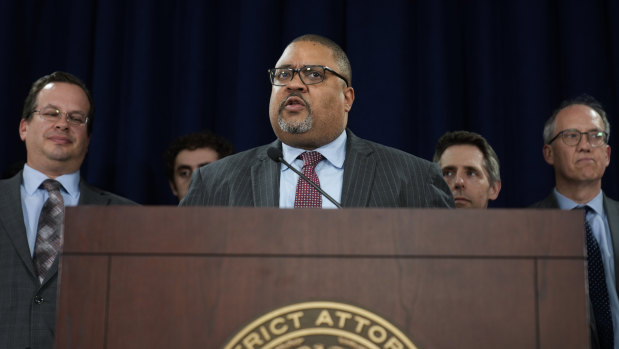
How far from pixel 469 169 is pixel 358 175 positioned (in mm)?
906

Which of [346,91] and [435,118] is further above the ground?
[435,118]

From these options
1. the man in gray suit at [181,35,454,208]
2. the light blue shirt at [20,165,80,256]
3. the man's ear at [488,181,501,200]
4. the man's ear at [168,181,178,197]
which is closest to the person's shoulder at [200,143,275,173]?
the man in gray suit at [181,35,454,208]

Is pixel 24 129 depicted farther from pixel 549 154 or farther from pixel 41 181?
pixel 549 154

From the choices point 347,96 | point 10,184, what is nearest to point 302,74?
point 347,96

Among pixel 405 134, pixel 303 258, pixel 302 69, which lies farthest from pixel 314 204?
pixel 405 134

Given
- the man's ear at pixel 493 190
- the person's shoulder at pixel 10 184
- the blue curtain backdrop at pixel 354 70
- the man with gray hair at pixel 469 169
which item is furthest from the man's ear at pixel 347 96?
the person's shoulder at pixel 10 184

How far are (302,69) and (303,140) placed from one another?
7.2 inches

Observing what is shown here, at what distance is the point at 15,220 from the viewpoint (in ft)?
6.34

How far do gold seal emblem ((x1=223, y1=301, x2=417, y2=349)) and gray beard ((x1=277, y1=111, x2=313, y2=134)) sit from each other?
91cm

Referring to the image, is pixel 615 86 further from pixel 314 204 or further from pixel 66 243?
pixel 66 243

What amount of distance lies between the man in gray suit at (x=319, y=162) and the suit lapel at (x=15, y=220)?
0.49 m

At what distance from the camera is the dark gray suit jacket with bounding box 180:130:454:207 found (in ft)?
5.35

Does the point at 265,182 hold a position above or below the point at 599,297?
above

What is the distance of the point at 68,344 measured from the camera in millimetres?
905
